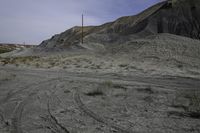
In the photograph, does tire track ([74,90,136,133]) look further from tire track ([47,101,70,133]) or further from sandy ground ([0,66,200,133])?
tire track ([47,101,70,133])

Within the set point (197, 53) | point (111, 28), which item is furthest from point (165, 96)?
point (111, 28)

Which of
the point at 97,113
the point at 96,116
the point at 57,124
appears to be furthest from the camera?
the point at 97,113

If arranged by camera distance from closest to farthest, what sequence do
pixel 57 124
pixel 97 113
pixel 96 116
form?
1. pixel 57 124
2. pixel 96 116
3. pixel 97 113

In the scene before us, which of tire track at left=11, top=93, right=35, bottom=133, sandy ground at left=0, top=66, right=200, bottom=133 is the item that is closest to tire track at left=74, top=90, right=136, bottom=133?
sandy ground at left=0, top=66, right=200, bottom=133

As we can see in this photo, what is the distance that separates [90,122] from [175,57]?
21.9 metres

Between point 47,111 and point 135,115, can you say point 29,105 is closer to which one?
point 47,111

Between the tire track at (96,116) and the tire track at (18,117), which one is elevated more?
the tire track at (96,116)

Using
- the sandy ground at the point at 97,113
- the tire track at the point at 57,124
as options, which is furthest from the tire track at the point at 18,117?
the tire track at the point at 57,124

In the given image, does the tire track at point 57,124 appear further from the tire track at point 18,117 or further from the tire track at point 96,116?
the tire track at point 96,116

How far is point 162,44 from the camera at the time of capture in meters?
32.4

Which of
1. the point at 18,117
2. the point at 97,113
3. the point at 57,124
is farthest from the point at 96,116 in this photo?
the point at 18,117

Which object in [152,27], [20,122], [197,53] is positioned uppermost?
[152,27]

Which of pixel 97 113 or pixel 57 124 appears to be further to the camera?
pixel 97 113

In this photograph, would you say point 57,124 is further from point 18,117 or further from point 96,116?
point 18,117
